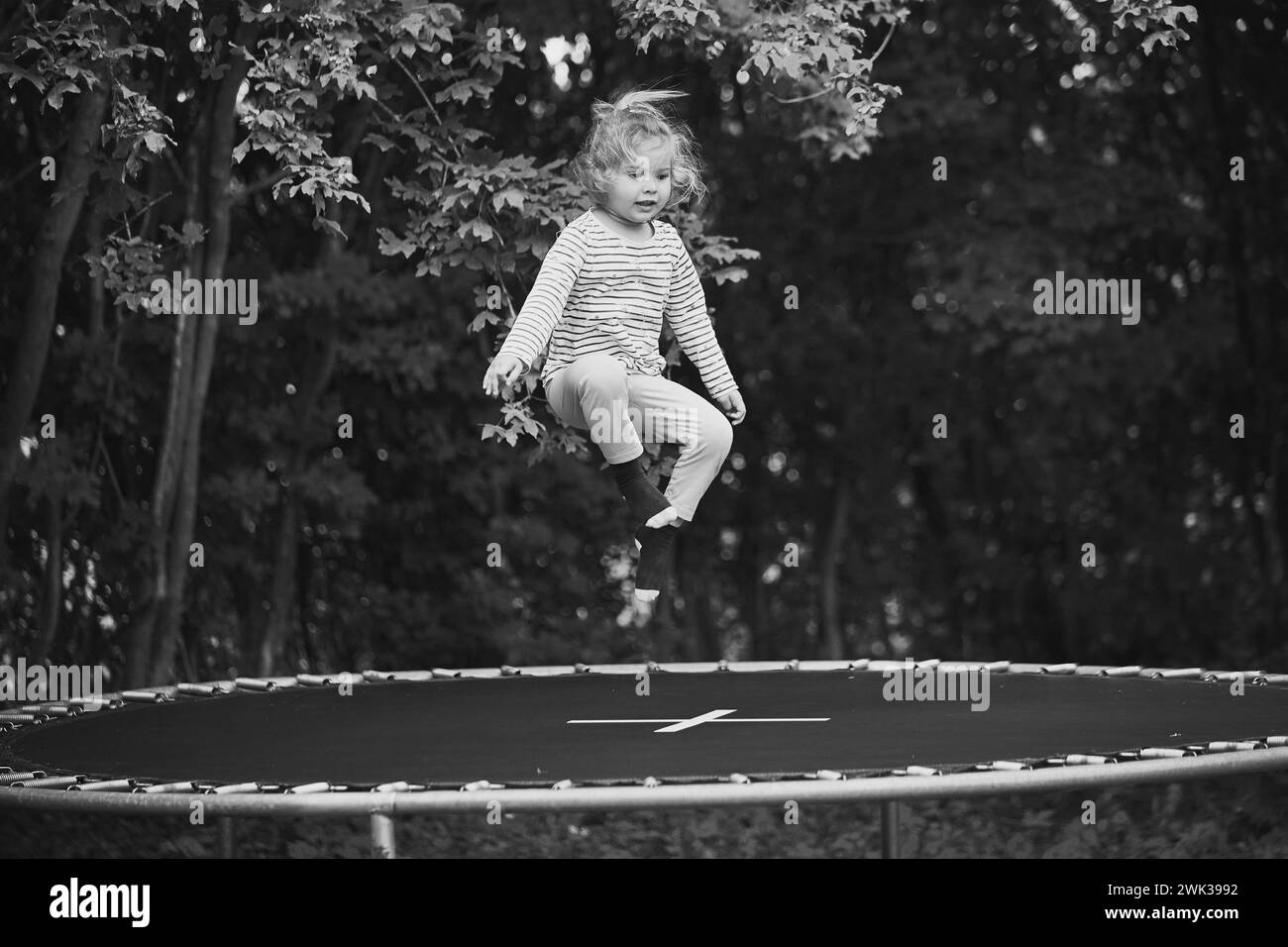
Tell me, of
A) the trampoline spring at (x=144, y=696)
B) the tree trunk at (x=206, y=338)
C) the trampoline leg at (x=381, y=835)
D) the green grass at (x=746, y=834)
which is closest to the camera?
the trampoline leg at (x=381, y=835)

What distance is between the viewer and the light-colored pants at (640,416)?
353cm

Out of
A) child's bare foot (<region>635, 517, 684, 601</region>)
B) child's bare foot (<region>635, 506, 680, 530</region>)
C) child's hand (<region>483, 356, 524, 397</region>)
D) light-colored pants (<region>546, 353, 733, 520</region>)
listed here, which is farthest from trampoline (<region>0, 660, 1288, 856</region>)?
child's hand (<region>483, 356, 524, 397</region>)

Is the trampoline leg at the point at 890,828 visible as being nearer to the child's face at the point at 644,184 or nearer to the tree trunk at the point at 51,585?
the child's face at the point at 644,184

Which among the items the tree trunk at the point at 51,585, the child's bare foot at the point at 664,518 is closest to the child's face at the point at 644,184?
the child's bare foot at the point at 664,518

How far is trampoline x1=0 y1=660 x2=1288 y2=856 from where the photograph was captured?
3.10 meters

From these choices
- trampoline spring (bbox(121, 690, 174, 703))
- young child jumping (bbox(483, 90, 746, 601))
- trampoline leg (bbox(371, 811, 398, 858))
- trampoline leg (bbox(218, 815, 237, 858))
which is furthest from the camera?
trampoline spring (bbox(121, 690, 174, 703))

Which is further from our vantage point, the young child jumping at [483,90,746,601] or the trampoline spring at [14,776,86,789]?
the young child jumping at [483,90,746,601]

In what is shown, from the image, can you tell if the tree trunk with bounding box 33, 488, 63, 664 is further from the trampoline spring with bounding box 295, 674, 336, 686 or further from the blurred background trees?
the trampoline spring with bounding box 295, 674, 336, 686

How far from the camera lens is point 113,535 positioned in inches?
274

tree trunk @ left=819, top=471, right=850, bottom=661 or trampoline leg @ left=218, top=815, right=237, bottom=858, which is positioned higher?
tree trunk @ left=819, top=471, right=850, bottom=661

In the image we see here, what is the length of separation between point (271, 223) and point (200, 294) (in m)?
1.86

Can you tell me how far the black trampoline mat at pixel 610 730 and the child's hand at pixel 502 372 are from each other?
2.48ft

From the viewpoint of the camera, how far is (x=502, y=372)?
3.30 m
